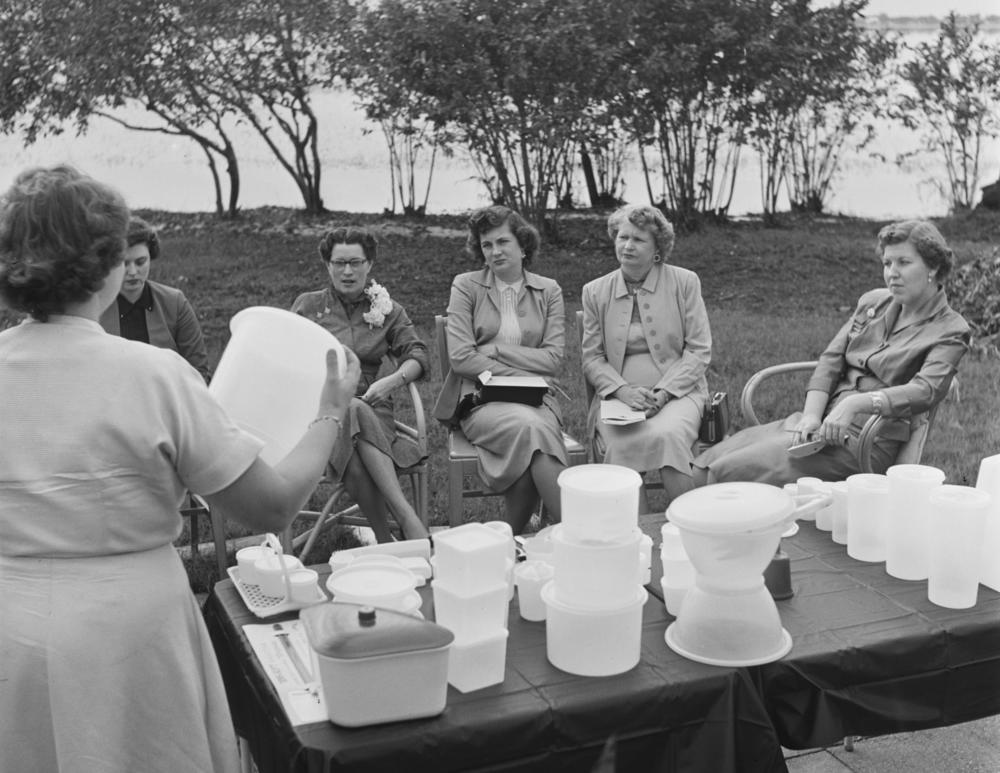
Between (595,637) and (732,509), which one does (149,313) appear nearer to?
(595,637)

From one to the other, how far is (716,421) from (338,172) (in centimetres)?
524

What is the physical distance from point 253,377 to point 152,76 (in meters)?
6.59

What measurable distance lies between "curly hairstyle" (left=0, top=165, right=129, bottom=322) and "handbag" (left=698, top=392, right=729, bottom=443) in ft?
9.37

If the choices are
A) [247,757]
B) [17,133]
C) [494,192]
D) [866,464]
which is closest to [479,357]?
[866,464]

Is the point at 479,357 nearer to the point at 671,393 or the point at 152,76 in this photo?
the point at 671,393

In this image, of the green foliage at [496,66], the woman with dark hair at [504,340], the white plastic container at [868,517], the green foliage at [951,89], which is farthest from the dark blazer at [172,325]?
the green foliage at [951,89]

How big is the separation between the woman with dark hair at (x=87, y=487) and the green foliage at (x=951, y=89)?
892 centimetres

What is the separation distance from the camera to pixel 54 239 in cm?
166

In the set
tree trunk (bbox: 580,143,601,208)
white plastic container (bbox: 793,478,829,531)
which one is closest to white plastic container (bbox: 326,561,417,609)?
white plastic container (bbox: 793,478,829,531)

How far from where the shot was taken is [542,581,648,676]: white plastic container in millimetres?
1903

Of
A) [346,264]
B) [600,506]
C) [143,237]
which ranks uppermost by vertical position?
[143,237]

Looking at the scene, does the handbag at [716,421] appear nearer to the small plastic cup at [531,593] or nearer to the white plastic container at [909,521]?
the white plastic container at [909,521]

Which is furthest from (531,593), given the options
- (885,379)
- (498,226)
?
(498,226)

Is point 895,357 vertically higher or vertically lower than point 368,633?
higher
